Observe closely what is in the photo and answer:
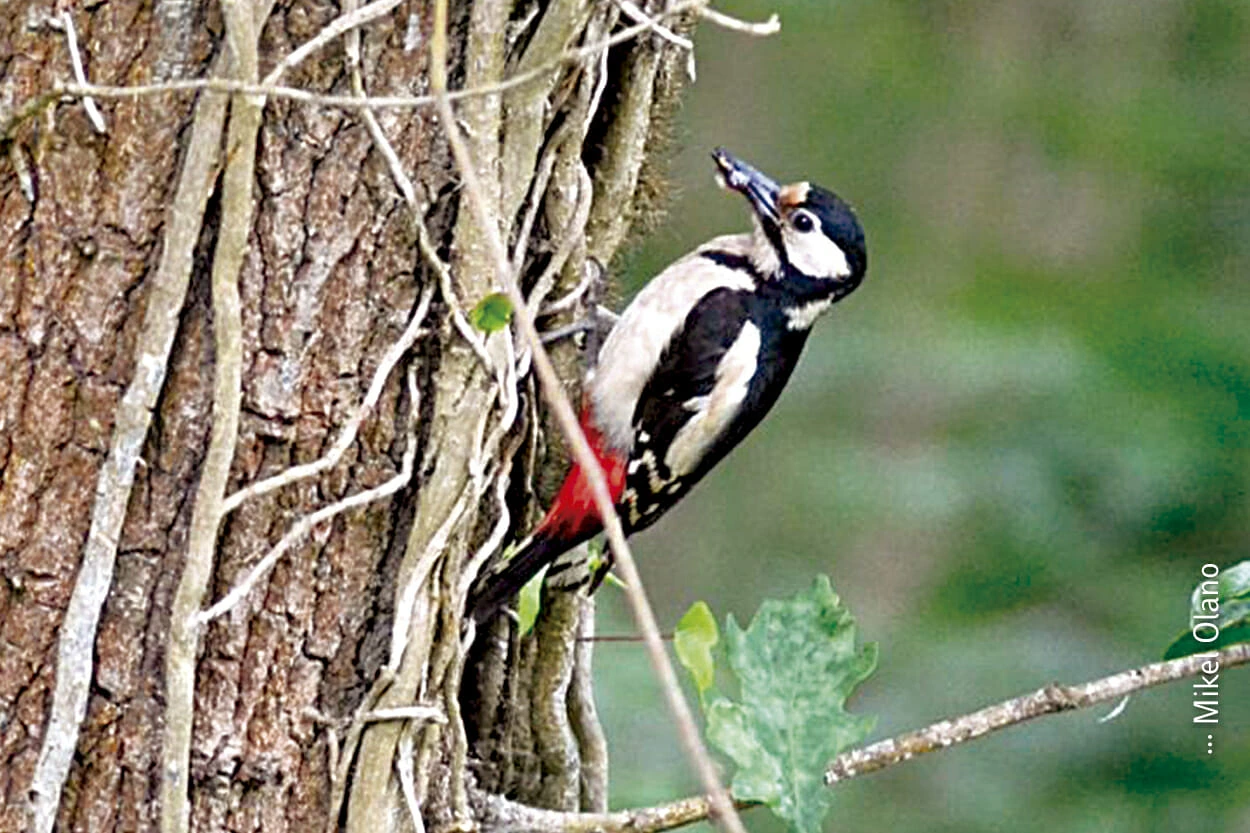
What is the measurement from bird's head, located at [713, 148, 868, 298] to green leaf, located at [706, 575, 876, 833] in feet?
3.51

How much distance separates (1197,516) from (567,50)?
2835 mm

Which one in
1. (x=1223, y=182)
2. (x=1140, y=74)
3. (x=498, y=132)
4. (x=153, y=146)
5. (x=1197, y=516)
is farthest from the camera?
(x=1140, y=74)

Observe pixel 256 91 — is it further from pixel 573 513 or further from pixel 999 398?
pixel 999 398

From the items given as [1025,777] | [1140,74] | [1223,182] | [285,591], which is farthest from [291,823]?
[1140,74]

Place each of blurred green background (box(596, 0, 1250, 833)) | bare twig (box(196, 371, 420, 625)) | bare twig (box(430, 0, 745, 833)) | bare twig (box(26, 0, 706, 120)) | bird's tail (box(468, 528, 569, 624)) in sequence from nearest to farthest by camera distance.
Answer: bare twig (box(430, 0, 745, 833)) < bare twig (box(26, 0, 706, 120)) < bare twig (box(196, 371, 420, 625)) < bird's tail (box(468, 528, 569, 624)) < blurred green background (box(596, 0, 1250, 833))

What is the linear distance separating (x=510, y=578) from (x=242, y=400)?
0.47 m

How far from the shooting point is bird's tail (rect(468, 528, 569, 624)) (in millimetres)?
2627

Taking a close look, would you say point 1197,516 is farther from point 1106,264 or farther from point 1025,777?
point 1106,264

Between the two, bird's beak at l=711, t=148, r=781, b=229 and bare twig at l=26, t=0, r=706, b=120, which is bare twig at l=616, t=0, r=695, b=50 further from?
bird's beak at l=711, t=148, r=781, b=229

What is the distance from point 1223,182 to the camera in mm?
6066

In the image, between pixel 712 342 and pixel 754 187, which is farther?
pixel 754 187

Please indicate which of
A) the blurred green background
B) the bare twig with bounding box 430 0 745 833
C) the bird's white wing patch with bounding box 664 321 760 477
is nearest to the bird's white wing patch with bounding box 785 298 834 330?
the bird's white wing patch with bounding box 664 321 760 477

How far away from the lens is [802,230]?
3.56m

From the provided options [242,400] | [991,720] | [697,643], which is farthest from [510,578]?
[991,720]
